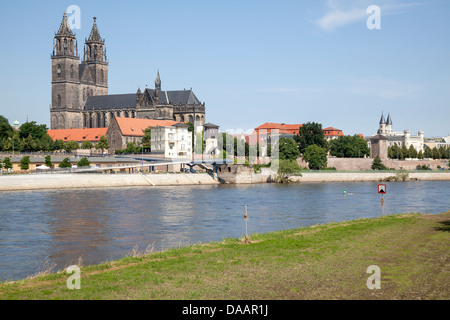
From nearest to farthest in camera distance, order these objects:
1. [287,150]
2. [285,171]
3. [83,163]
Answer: [83,163]
[285,171]
[287,150]

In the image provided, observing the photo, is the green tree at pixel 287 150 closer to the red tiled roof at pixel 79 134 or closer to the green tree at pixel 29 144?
the red tiled roof at pixel 79 134

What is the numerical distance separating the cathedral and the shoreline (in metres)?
59.9

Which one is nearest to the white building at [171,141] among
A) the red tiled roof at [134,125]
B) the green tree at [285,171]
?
the red tiled roof at [134,125]

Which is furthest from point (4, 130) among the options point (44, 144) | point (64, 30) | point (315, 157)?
point (315, 157)

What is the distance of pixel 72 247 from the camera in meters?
27.8

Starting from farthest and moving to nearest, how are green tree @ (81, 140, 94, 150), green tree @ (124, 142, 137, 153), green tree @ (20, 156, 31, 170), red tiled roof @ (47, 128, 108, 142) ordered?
red tiled roof @ (47, 128, 108, 142)
green tree @ (81, 140, 94, 150)
green tree @ (124, 142, 137, 153)
green tree @ (20, 156, 31, 170)

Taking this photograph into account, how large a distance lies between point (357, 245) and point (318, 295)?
25.0ft

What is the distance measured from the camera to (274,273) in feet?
48.5

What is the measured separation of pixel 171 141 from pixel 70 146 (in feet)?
106

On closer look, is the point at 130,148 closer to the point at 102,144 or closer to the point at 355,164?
the point at 102,144

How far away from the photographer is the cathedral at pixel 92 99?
6462 inches

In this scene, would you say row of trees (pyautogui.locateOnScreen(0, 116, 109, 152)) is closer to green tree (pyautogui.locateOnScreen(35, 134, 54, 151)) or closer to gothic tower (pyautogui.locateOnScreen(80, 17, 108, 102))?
green tree (pyautogui.locateOnScreen(35, 134, 54, 151))

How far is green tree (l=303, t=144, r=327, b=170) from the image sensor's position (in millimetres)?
125037

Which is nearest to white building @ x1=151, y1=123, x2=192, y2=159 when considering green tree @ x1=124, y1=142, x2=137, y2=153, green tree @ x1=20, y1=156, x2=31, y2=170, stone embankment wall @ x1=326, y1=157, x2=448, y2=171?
green tree @ x1=124, y1=142, x2=137, y2=153
